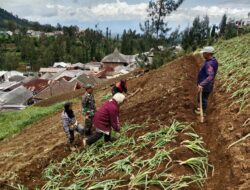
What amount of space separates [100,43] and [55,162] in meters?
96.9

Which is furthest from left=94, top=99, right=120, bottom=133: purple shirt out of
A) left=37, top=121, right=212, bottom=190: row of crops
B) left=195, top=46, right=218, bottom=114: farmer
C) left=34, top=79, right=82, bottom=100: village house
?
left=34, top=79, right=82, bottom=100: village house

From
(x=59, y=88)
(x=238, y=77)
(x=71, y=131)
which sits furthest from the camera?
(x=59, y=88)

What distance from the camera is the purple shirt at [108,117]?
7232 millimetres

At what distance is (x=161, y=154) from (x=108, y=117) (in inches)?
78.9

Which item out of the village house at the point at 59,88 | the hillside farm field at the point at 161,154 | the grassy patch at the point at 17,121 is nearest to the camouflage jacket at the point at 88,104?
the hillside farm field at the point at 161,154

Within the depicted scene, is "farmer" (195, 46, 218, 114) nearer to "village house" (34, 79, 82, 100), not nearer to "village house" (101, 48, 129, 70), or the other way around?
"village house" (34, 79, 82, 100)

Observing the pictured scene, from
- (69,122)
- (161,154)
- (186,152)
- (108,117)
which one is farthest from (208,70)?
(69,122)

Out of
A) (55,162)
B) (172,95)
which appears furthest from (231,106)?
(55,162)

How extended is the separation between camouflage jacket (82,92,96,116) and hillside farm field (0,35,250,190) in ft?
2.82

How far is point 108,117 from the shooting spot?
24.0ft

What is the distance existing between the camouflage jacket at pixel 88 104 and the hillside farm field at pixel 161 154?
0.86m

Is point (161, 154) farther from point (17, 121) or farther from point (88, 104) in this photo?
point (17, 121)

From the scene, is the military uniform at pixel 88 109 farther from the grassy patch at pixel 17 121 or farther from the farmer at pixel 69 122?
the grassy patch at pixel 17 121

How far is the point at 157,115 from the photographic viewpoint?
8.39 m
